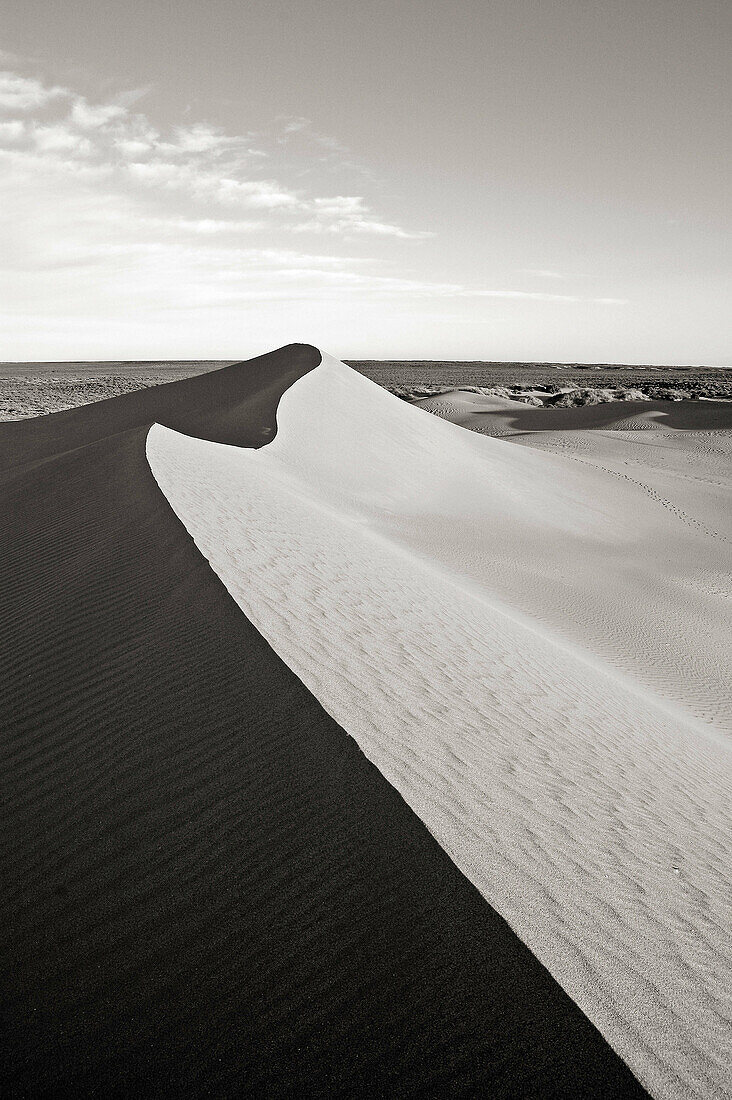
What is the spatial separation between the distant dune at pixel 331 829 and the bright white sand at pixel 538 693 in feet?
0.08

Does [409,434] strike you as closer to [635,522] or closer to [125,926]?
[635,522]

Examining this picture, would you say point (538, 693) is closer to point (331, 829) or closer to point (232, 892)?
point (331, 829)

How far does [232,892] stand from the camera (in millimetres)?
2951

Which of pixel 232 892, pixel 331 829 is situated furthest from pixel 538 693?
pixel 232 892

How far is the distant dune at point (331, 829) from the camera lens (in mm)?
2338

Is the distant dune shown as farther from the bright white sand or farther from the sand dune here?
the sand dune

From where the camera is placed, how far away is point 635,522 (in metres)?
17.2

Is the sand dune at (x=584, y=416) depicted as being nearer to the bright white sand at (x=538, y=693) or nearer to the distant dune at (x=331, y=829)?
the bright white sand at (x=538, y=693)

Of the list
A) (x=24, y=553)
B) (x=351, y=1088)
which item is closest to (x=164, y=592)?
(x=24, y=553)

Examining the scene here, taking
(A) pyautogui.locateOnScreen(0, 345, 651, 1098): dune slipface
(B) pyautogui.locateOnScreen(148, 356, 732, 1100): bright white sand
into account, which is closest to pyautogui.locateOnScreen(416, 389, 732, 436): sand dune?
(B) pyautogui.locateOnScreen(148, 356, 732, 1100): bright white sand

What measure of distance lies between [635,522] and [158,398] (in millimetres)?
15657

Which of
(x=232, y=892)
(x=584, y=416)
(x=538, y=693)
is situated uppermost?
(x=584, y=416)

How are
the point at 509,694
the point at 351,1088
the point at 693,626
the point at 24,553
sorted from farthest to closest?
1. the point at 693,626
2. the point at 24,553
3. the point at 509,694
4. the point at 351,1088

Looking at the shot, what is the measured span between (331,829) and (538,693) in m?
2.91
